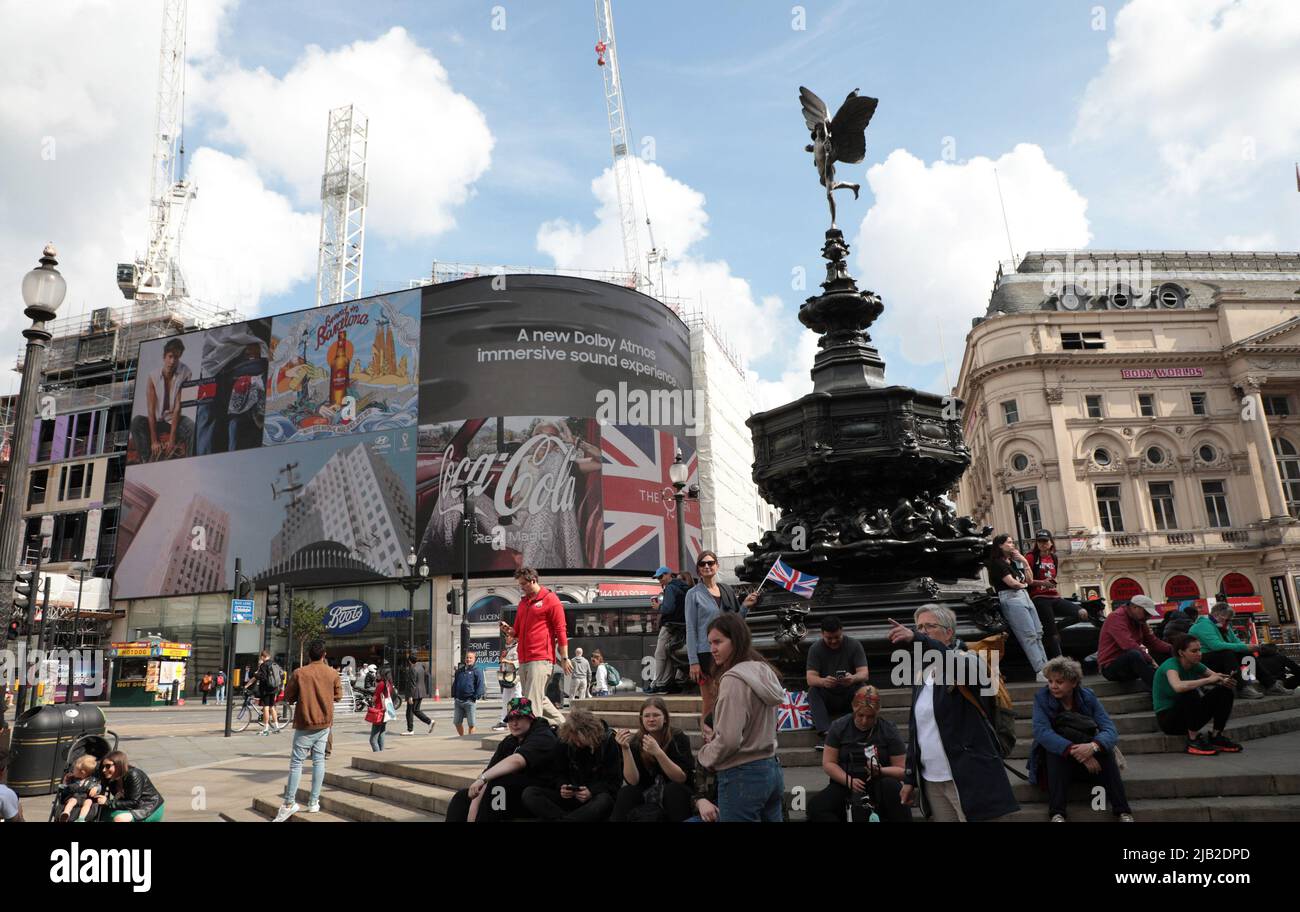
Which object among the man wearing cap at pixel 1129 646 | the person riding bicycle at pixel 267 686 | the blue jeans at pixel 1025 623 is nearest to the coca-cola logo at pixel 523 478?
the person riding bicycle at pixel 267 686

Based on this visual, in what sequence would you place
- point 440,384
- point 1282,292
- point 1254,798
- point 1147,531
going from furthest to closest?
point 1282,292
point 440,384
point 1147,531
point 1254,798

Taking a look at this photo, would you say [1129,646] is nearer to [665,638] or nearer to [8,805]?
[665,638]

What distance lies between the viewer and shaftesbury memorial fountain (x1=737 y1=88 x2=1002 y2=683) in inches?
318

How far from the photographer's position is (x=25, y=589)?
12.3m

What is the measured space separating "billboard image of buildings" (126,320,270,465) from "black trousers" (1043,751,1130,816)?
49.6 metres

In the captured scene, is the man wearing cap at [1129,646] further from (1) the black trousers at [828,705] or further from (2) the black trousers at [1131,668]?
(1) the black trousers at [828,705]

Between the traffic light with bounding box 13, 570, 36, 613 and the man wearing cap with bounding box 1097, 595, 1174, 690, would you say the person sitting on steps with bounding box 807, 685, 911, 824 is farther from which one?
the traffic light with bounding box 13, 570, 36, 613

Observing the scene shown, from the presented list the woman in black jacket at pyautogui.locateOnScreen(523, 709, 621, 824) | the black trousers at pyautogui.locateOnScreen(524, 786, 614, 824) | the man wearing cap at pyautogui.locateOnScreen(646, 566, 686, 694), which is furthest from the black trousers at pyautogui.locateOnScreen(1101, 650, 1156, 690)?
the black trousers at pyautogui.locateOnScreen(524, 786, 614, 824)

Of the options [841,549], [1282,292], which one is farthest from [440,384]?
[1282,292]

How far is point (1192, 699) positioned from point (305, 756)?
761 centimetres

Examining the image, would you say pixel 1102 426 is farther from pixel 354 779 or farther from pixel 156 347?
pixel 156 347
